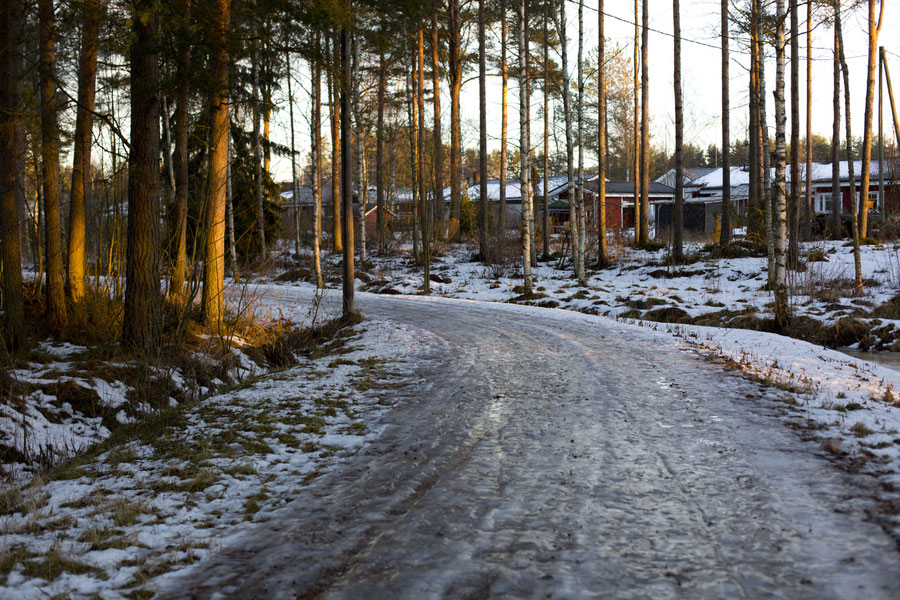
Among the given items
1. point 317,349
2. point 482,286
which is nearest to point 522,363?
point 317,349

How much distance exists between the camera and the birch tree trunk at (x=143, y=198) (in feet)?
28.9

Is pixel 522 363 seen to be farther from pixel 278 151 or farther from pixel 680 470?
pixel 278 151

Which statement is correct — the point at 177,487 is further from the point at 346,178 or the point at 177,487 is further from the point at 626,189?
→ the point at 626,189

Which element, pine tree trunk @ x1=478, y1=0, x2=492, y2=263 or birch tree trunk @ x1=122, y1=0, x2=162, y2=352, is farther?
pine tree trunk @ x1=478, y1=0, x2=492, y2=263

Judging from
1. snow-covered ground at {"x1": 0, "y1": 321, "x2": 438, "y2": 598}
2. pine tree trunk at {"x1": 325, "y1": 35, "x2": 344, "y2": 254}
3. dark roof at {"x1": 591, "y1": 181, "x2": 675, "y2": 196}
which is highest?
dark roof at {"x1": 591, "y1": 181, "x2": 675, "y2": 196}

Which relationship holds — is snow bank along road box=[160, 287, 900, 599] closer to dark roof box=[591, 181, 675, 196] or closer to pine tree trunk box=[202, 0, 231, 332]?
pine tree trunk box=[202, 0, 231, 332]

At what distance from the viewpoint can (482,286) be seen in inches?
864

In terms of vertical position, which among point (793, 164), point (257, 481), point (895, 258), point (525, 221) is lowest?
point (257, 481)

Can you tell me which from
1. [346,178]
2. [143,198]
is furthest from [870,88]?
[143,198]

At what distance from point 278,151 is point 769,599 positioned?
25.3 meters

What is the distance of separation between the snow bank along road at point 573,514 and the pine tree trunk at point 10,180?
639 centimetres

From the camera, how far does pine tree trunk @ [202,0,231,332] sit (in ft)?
31.7

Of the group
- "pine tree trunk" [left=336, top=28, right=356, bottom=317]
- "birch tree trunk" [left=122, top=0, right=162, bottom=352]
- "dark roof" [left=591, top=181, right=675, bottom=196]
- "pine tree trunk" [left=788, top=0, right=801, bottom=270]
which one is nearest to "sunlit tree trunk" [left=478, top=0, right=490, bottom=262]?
"pine tree trunk" [left=788, top=0, right=801, bottom=270]

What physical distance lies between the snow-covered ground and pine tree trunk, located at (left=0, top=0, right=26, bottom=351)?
11.2 ft
